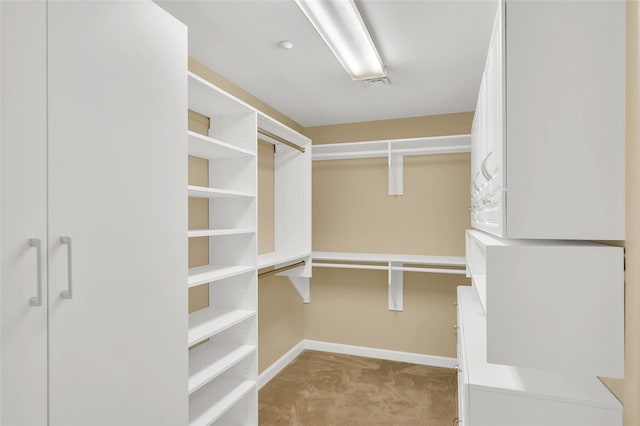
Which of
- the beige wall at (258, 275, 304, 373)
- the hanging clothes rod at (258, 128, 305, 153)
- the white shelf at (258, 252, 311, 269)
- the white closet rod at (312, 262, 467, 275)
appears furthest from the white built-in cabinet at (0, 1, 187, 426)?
the white closet rod at (312, 262, 467, 275)

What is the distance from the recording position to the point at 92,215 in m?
1.17

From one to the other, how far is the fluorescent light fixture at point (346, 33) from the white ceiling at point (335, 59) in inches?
3.1

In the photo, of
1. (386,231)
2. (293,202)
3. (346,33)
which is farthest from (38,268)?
(386,231)

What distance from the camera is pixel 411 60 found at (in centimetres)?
239

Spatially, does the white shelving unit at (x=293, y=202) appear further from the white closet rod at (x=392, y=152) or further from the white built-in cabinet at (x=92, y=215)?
the white built-in cabinet at (x=92, y=215)

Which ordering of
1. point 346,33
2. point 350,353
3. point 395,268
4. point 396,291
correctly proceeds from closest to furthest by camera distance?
point 346,33 → point 395,268 → point 396,291 → point 350,353

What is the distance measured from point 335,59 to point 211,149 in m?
0.95

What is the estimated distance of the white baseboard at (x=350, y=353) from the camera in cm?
338

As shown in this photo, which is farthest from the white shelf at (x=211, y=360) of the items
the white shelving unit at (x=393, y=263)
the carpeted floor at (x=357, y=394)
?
the white shelving unit at (x=393, y=263)

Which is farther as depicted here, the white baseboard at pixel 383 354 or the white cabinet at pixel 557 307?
the white baseboard at pixel 383 354

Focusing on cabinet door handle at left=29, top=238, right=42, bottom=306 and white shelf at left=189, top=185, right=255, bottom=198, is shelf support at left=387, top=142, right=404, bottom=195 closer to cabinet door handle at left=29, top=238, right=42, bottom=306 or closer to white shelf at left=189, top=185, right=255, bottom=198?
white shelf at left=189, top=185, right=255, bottom=198

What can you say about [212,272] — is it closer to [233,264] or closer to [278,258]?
[233,264]

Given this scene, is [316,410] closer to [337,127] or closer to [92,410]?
[92,410]

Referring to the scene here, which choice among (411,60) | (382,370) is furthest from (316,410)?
(411,60)
